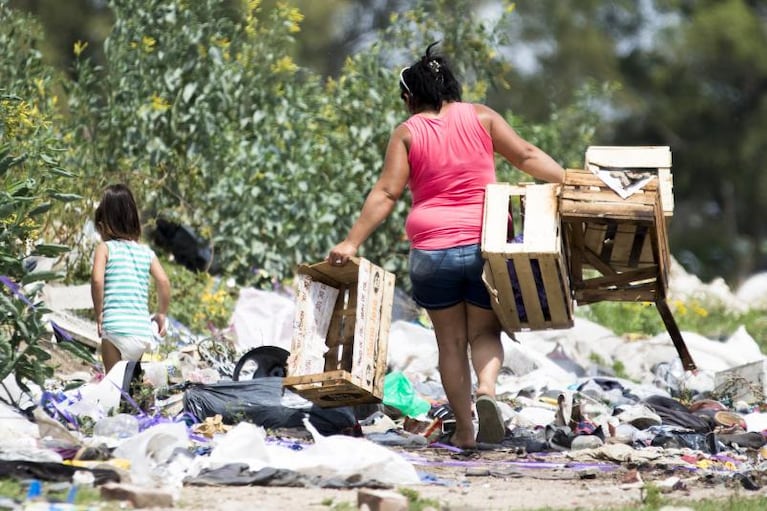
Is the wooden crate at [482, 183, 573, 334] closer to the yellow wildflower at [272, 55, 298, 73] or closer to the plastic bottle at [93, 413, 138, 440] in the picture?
the plastic bottle at [93, 413, 138, 440]

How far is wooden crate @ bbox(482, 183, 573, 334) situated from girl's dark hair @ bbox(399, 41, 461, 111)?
0.54 metres

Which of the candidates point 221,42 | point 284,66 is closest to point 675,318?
point 284,66

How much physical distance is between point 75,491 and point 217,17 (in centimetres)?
775

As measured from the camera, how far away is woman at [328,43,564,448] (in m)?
5.78

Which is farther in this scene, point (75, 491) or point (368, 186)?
point (368, 186)

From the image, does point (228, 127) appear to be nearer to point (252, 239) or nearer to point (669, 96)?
point (252, 239)

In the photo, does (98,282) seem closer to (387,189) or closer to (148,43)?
(387,189)

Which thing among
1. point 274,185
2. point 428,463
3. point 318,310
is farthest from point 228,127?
point 428,463

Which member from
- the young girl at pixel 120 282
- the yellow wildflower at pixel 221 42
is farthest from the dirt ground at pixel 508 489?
the yellow wildflower at pixel 221 42

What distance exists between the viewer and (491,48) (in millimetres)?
11914

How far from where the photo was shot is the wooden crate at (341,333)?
228 inches

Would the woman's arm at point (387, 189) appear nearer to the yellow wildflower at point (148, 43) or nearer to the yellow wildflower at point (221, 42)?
the yellow wildflower at point (148, 43)

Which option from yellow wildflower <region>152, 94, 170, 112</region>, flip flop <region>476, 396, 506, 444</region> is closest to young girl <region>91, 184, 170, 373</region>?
flip flop <region>476, 396, 506, 444</region>

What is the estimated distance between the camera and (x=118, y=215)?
6426 millimetres
